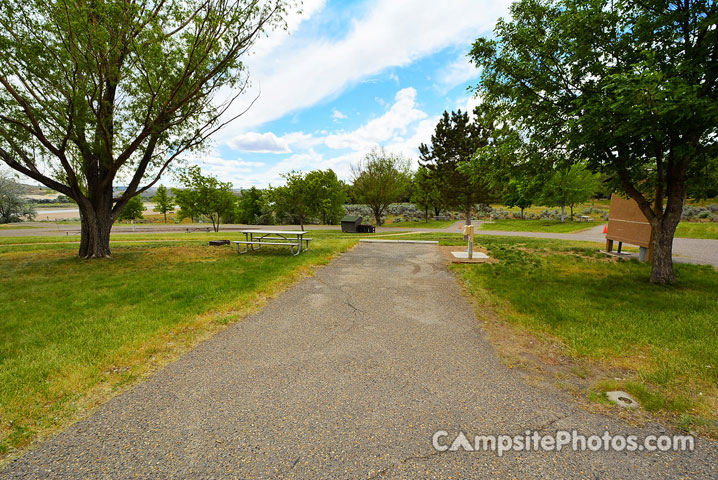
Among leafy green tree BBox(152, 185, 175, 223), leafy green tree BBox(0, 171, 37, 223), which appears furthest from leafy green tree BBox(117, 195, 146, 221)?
leafy green tree BBox(0, 171, 37, 223)

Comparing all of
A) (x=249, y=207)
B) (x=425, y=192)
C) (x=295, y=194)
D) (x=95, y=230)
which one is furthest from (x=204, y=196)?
(x=425, y=192)

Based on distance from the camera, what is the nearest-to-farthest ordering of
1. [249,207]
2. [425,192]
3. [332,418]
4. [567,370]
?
[332,418] < [567,370] < [425,192] < [249,207]

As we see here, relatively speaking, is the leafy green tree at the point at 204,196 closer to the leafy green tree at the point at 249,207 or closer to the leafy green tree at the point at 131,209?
the leafy green tree at the point at 249,207

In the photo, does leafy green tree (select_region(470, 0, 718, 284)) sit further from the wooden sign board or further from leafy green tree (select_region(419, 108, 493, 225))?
leafy green tree (select_region(419, 108, 493, 225))

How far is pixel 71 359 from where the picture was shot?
337 centimetres

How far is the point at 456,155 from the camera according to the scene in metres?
30.1

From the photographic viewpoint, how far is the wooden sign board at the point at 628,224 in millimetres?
8688

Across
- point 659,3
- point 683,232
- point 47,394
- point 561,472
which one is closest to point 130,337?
point 47,394

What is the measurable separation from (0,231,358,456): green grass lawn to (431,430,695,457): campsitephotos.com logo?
3.19 metres

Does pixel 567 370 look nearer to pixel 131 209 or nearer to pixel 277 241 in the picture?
pixel 277 241

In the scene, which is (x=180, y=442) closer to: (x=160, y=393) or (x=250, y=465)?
(x=250, y=465)

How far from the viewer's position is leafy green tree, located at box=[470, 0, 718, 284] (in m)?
4.54

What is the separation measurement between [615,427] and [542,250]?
34.8 feet

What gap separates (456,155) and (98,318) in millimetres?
30633
